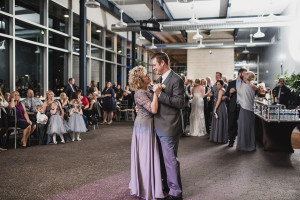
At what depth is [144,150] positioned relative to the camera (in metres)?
2.87

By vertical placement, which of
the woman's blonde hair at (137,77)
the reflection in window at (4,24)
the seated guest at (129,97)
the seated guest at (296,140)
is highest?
the reflection in window at (4,24)

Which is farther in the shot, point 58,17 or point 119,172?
point 58,17

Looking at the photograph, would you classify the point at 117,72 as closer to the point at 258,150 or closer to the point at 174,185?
the point at 258,150

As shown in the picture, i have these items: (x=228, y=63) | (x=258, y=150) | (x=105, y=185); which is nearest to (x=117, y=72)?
(x=228, y=63)

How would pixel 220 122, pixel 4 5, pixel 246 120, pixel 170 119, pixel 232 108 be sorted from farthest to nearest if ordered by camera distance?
pixel 4 5
pixel 220 122
pixel 232 108
pixel 246 120
pixel 170 119

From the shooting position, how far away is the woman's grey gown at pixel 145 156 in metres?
2.85

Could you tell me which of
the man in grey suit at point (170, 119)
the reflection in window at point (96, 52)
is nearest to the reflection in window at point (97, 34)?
the reflection in window at point (96, 52)

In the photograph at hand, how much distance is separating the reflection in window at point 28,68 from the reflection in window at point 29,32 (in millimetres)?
220

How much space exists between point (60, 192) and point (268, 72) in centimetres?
1658

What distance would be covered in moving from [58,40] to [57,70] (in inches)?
40.7

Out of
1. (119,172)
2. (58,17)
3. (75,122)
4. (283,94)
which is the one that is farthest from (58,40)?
(283,94)

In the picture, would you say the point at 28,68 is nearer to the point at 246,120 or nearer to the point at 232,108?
the point at 232,108

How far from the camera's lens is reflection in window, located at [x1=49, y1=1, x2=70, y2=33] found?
8875 mm

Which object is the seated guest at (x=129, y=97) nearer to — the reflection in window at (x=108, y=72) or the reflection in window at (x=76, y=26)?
the reflection in window at (x=108, y=72)
